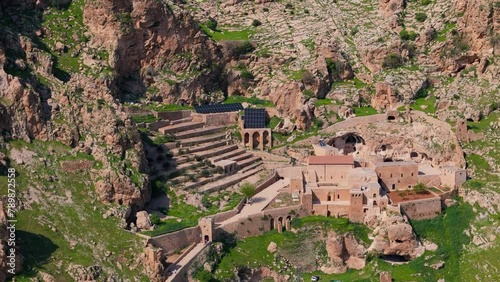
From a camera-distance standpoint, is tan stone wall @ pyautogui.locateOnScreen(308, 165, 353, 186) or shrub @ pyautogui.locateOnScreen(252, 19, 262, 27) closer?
tan stone wall @ pyautogui.locateOnScreen(308, 165, 353, 186)

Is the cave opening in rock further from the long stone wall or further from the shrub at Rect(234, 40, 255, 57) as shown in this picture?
the shrub at Rect(234, 40, 255, 57)

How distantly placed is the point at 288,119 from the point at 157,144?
15.6 m

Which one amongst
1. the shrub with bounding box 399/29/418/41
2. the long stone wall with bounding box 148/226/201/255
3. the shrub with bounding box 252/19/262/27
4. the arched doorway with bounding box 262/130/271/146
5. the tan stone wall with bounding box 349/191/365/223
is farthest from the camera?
the shrub with bounding box 252/19/262/27

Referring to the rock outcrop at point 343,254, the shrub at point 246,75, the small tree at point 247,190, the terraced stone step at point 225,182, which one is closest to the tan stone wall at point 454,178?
the rock outcrop at point 343,254

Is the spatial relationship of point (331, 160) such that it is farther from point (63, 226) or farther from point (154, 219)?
point (63, 226)

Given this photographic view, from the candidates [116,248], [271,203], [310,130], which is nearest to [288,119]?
[310,130]

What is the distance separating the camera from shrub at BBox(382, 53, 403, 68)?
89250mm

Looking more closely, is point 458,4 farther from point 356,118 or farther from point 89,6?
point 89,6

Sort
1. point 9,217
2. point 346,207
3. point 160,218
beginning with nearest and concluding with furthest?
point 9,217 < point 160,218 < point 346,207

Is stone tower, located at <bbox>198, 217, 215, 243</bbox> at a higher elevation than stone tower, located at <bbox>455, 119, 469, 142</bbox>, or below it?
below

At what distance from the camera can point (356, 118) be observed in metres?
83.2

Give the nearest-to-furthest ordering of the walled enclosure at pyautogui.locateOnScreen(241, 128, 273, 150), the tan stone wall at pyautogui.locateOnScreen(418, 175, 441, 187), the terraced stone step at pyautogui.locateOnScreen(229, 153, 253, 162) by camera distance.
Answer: the tan stone wall at pyautogui.locateOnScreen(418, 175, 441, 187), the terraced stone step at pyautogui.locateOnScreen(229, 153, 253, 162), the walled enclosure at pyautogui.locateOnScreen(241, 128, 273, 150)

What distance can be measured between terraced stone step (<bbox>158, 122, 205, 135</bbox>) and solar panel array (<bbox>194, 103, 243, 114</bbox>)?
1939 millimetres

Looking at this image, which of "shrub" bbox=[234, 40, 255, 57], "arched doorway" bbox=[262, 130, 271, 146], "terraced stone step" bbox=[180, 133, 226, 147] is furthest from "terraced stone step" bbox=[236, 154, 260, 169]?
"shrub" bbox=[234, 40, 255, 57]
